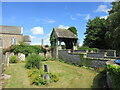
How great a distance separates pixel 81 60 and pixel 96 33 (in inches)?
656

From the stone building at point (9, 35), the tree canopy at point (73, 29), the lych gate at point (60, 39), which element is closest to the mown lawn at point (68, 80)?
the lych gate at point (60, 39)

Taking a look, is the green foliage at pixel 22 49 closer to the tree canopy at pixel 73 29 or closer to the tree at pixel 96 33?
the tree canopy at pixel 73 29

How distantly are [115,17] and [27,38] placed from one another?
32.2 metres

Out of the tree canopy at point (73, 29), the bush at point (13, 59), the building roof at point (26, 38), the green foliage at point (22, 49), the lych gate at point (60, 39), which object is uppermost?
the tree canopy at point (73, 29)

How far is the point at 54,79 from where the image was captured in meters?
8.23

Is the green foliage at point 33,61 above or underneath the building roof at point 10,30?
underneath

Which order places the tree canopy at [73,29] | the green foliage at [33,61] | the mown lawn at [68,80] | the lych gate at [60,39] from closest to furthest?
A: the mown lawn at [68,80], the green foliage at [33,61], the lych gate at [60,39], the tree canopy at [73,29]

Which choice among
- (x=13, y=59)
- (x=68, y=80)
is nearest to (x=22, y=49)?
(x=13, y=59)

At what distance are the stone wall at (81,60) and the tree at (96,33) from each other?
492 inches

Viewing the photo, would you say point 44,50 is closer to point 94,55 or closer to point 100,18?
point 94,55

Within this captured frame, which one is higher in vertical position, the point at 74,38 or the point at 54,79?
the point at 74,38

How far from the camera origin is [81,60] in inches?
585

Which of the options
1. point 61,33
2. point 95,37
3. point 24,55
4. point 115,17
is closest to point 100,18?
point 95,37

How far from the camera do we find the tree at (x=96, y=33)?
93.5ft
